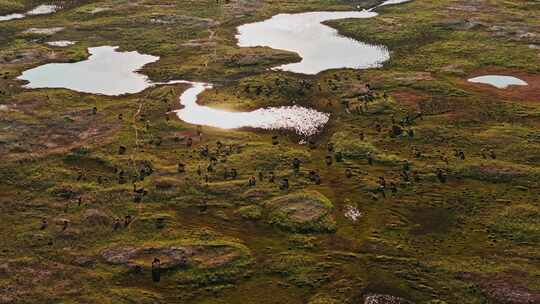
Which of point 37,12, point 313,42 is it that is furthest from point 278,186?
point 37,12

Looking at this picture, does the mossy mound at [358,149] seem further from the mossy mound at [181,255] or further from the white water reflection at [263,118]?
the mossy mound at [181,255]

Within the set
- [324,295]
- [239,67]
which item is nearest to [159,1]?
[239,67]

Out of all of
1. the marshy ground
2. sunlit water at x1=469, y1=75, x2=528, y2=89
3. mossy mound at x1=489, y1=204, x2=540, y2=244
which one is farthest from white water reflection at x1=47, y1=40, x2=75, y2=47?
mossy mound at x1=489, y1=204, x2=540, y2=244

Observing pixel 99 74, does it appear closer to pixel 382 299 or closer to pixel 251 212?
pixel 251 212

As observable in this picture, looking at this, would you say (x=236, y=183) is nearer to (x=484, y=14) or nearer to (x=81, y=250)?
(x=81, y=250)

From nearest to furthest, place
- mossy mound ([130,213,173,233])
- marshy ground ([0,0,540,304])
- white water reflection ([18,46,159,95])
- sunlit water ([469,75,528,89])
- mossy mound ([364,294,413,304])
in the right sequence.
Answer: mossy mound ([364,294,413,304]) < marshy ground ([0,0,540,304]) < mossy mound ([130,213,173,233]) < sunlit water ([469,75,528,89]) < white water reflection ([18,46,159,95])

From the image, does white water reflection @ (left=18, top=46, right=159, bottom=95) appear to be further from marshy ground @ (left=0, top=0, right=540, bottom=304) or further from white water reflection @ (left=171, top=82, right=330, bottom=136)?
white water reflection @ (left=171, top=82, right=330, bottom=136)
